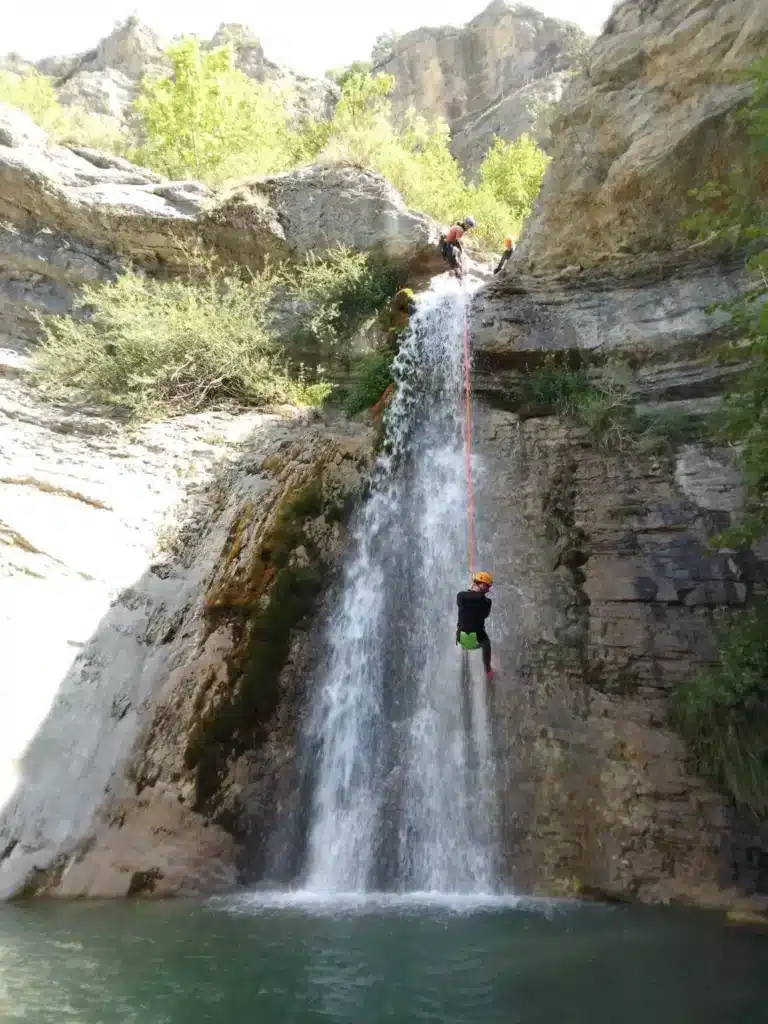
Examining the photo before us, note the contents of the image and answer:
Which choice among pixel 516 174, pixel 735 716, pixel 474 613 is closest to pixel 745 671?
pixel 735 716

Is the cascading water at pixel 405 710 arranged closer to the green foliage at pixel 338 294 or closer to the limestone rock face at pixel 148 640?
the limestone rock face at pixel 148 640

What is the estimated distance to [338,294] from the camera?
15.2 m

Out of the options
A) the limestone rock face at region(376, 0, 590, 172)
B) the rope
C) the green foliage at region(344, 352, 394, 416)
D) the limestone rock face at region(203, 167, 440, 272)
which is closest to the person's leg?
the rope

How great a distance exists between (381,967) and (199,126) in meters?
24.6

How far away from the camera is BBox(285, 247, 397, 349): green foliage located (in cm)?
1506

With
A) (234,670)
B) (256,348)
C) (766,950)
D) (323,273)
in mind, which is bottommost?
(766,950)

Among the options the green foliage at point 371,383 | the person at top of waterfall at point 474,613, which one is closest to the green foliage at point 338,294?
the green foliage at point 371,383

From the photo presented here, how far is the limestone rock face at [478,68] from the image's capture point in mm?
33844

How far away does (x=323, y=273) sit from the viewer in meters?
15.1

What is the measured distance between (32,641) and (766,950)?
7743mm

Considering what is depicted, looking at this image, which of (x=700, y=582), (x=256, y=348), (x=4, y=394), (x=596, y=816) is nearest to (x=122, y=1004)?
(x=596, y=816)

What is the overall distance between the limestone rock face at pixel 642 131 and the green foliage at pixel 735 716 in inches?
290

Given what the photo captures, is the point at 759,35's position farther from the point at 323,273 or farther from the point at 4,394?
the point at 4,394

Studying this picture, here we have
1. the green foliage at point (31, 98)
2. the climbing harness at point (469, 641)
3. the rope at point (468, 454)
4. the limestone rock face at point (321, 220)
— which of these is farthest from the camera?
the green foliage at point (31, 98)
